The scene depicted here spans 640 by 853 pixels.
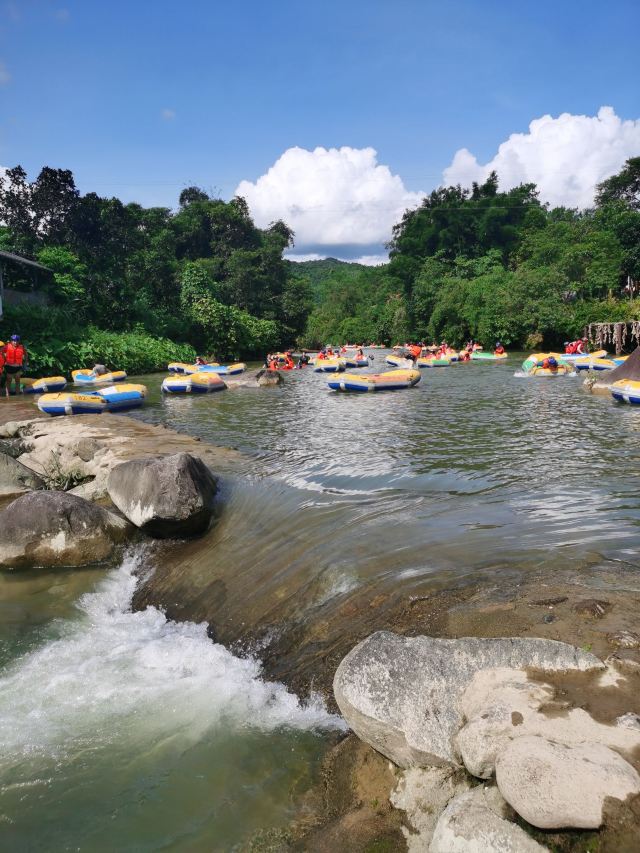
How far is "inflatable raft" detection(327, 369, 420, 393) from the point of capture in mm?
21594

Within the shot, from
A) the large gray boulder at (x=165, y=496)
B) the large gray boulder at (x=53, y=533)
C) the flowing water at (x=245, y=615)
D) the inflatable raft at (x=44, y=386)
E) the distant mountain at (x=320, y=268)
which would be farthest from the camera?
the distant mountain at (x=320, y=268)

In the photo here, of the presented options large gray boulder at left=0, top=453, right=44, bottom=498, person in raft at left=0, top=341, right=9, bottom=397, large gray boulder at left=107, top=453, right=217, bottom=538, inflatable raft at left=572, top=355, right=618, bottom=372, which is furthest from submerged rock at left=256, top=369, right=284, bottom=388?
large gray boulder at left=107, top=453, right=217, bottom=538

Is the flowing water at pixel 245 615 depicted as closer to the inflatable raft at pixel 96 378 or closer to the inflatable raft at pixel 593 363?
the inflatable raft at pixel 96 378

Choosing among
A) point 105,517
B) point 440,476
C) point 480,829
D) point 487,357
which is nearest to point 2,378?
point 105,517

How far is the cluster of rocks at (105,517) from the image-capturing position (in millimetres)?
6453

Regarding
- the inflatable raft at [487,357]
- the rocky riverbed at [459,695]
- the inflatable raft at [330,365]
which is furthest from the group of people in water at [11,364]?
the inflatable raft at [487,357]

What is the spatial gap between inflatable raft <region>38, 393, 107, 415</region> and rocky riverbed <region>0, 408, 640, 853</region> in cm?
1110

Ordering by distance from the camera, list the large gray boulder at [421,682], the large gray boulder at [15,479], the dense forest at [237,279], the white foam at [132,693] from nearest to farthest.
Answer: the large gray boulder at [421,682]
the white foam at [132,693]
the large gray boulder at [15,479]
the dense forest at [237,279]

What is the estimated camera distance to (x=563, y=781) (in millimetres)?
2324

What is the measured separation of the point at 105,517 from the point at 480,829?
18.0 ft

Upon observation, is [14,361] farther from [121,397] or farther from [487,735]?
[487,735]

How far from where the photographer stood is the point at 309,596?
4.98 meters

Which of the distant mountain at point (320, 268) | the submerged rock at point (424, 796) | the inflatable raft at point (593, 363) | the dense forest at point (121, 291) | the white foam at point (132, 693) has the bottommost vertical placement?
the white foam at point (132, 693)

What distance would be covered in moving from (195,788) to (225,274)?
48.4m
